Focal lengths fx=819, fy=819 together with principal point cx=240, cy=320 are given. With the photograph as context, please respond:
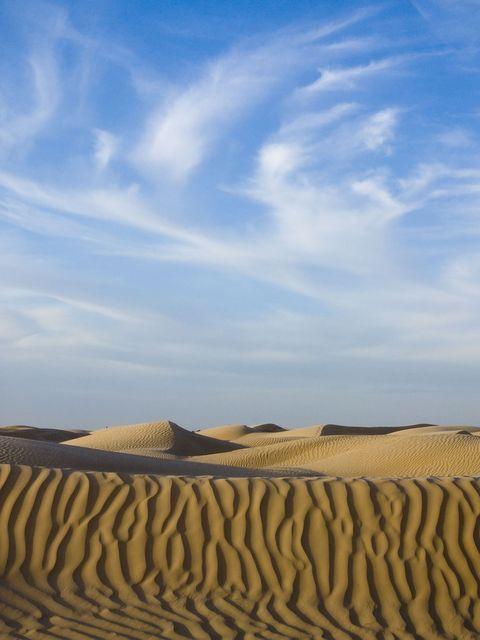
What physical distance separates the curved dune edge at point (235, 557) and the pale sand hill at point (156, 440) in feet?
44.6

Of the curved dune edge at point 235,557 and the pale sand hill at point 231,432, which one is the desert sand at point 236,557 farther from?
the pale sand hill at point 231,432

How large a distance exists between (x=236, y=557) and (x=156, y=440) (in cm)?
1553

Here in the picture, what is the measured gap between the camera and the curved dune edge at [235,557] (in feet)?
18.3

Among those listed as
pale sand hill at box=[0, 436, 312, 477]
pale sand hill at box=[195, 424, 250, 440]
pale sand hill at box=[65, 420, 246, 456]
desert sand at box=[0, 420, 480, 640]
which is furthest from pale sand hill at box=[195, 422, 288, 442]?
desert sand at box=[0, 420, 480, 640]

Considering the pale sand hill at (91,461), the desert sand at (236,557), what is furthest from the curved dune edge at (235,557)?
the pale sand hill at (91,461)

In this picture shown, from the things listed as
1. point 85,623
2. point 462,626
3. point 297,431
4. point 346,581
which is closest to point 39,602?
point 85,623

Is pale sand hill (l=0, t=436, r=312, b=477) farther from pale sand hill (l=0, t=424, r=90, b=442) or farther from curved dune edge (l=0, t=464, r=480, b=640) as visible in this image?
pale sand hill (l=0, t=424, r=90, b=442)

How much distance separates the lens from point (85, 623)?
5.39 metres

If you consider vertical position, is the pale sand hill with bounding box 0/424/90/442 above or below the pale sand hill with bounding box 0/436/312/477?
above

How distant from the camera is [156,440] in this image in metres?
21.6

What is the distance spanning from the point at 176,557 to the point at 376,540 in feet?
5.22

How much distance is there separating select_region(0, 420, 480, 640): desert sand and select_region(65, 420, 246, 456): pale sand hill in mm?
13618

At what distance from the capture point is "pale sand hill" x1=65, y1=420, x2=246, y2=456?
21.2 m

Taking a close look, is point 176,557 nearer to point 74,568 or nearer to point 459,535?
point 74,568
